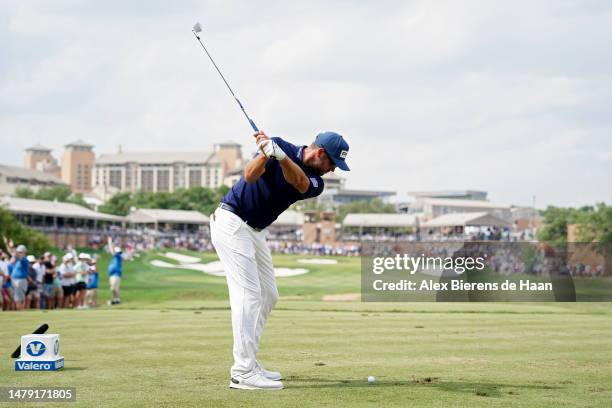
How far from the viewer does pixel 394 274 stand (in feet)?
94.7

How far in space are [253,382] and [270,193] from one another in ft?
6.77

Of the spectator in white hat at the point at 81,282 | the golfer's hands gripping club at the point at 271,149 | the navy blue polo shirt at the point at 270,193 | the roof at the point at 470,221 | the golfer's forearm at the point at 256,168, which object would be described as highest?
the roof at the point at 470,221

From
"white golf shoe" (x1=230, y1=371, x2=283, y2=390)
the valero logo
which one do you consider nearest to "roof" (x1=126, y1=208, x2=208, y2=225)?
the valero logo

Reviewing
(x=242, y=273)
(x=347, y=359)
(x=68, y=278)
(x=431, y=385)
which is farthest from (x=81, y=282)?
(x=431, y=385)

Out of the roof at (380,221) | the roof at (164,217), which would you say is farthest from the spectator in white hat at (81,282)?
the roof at (164,217)

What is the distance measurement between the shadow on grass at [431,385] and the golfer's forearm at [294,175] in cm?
218

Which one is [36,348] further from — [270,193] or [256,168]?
[256,168]

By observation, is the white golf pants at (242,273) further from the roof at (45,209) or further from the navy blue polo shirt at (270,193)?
the roof at (45,209)

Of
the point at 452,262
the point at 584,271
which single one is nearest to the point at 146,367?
the point at 452,262

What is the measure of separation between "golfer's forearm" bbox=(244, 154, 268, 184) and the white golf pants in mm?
719

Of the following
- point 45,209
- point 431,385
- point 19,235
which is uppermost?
point 45,209

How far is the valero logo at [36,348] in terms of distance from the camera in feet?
34.3

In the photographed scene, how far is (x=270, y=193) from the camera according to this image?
31.7ft

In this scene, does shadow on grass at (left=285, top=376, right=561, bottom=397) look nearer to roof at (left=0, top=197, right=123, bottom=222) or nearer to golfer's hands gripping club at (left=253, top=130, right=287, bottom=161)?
golfer's hands gripping club at (left=253, top=130, right=287, bottom=161)
